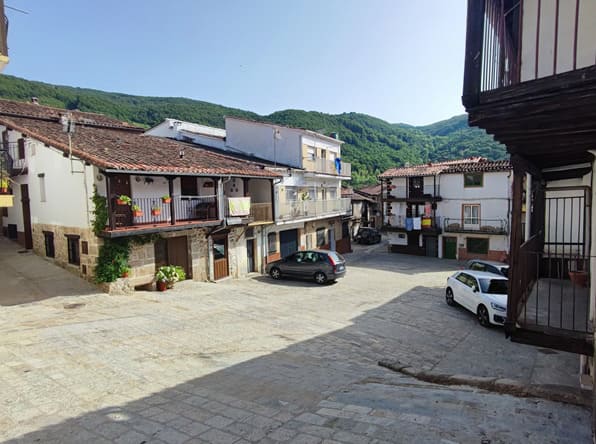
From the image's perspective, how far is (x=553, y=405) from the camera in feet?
16.3

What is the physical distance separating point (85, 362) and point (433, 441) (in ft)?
20.9

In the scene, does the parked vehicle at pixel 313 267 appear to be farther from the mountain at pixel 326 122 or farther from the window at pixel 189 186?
the mountain at pixel 326 122

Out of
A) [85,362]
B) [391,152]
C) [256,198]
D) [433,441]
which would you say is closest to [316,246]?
[256,198]

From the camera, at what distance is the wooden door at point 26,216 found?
16.8 m

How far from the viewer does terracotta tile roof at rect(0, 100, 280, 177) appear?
13.0 metres

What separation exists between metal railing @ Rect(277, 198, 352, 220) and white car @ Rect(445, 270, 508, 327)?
10718mm

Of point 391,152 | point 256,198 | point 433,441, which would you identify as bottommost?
point 433,441

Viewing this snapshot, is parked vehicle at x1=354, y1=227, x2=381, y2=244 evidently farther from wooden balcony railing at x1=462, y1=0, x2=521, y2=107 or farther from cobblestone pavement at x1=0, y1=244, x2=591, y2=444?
wooden balcony railing at x1=462, y1=0, x2=521, y2=107

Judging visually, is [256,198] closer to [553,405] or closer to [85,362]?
[85,362]

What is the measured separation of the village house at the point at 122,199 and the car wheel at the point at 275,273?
1518 millimetres

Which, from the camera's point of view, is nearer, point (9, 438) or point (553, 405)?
point (9, 438)

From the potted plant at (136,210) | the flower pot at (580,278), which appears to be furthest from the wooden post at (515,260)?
the potted plant at (136,210)

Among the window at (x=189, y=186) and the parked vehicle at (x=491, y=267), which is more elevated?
the window at (x=189, y=186)

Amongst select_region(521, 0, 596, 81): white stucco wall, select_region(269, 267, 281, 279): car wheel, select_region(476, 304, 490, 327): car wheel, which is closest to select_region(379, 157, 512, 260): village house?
select_region(269, 267, 281, 279): car wheel
